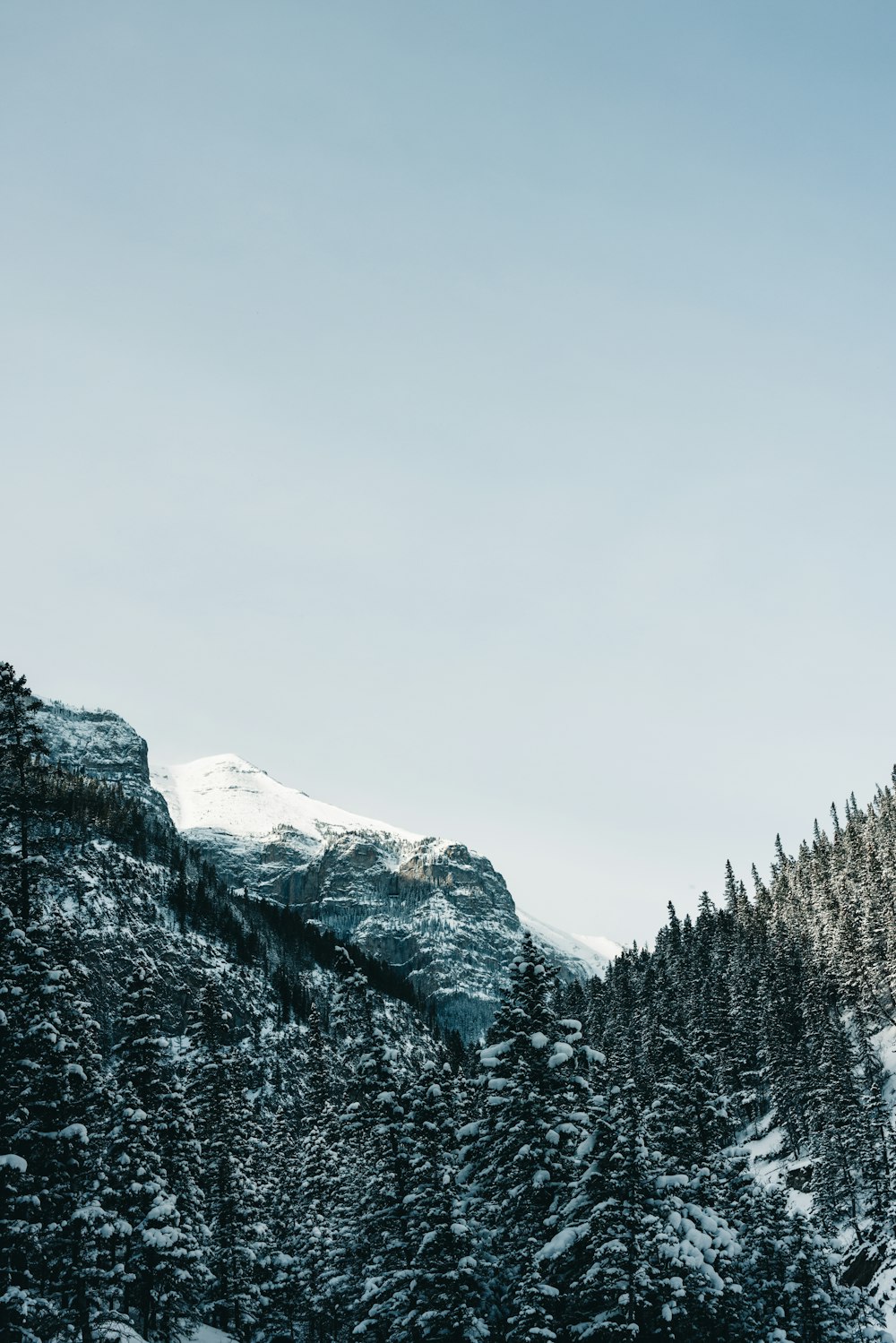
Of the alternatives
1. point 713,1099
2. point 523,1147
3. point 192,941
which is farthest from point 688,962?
point 523,1147

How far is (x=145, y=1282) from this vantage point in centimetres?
3769

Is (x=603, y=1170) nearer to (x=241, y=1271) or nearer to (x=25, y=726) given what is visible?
(x=25, y=726)

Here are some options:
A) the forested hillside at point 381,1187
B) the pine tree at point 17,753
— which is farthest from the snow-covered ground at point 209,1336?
the pine tree at point 17,753

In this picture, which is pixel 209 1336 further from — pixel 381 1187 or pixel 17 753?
pixel 17 753

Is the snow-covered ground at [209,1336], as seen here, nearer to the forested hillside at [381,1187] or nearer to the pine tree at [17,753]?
the forested hillside at [381,1187]

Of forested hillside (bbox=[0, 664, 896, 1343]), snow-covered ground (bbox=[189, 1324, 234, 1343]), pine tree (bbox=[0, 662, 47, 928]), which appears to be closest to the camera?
forested hillside (bbox=[0, 664, 896, 1343])

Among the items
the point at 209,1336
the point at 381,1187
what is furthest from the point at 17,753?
the point at 209,1336

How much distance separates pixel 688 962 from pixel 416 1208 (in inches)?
4285

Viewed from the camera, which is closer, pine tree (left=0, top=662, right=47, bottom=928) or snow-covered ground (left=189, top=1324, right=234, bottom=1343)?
pine tree (left=0, top=662, right=47, bottom=928)

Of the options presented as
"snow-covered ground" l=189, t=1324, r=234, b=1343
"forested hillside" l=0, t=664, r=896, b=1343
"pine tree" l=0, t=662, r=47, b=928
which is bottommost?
"snow-covered ground" l=189, t=1324, r=234, b=1343

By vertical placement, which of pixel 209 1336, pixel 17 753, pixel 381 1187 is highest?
pixel 17 753

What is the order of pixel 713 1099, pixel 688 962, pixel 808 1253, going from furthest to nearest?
pixel 688 962 < pixel 713 1099 < pixel 808 1253

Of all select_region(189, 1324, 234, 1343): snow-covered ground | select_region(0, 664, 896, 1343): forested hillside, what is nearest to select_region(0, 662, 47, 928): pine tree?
select_region(0, 664, 896, 1343): forested hillside

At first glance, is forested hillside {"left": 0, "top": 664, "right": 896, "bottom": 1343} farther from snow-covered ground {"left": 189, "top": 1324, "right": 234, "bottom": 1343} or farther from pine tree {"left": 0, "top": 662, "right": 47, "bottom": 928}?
snow-covered ground {"left": 189, "top": 1324, "right": 234, "bottom": 1343}
